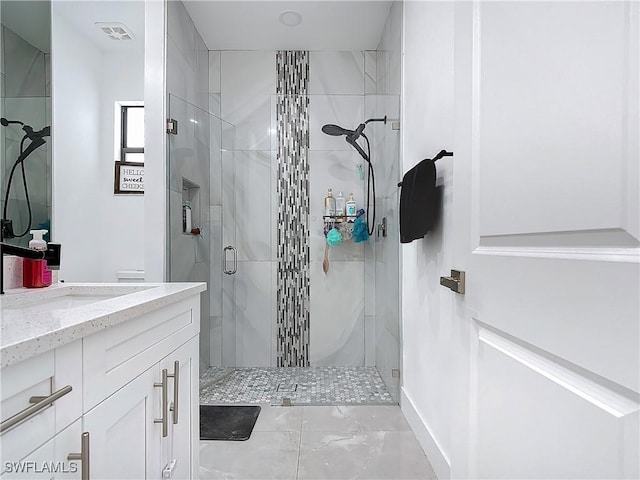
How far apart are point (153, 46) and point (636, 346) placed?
2672mm

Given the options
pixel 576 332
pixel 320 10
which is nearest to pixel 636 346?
pixel 576 332

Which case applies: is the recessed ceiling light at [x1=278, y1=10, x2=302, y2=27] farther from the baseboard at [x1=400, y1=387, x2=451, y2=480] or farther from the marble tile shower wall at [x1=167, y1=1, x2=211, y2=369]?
the baseboard at [x1=400, y1=387, x2=451, y2=480]

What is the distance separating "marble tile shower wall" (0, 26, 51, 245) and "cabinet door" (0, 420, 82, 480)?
952mm

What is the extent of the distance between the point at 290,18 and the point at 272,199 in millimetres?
1334

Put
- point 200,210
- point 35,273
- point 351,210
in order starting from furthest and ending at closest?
point 351,210 → point 200,210 → point 35,273

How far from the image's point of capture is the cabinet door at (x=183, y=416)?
1.22 metres

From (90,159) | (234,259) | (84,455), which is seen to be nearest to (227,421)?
(234,259)

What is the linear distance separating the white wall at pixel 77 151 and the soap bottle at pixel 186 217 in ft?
2.19

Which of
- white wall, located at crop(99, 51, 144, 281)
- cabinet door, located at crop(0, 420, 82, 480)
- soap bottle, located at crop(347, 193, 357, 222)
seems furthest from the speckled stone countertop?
soap bottle, located at crop(347, 193, 357, 222)

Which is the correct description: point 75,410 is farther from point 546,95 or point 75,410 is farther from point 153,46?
point 153,46

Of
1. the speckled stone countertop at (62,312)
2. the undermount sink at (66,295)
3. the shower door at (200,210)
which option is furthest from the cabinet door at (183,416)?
the shower door at (200,210)

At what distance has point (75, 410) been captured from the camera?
0.76 meters

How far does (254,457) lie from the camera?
1891 millimetres

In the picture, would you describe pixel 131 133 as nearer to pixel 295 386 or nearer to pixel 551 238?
pixel 295 386
